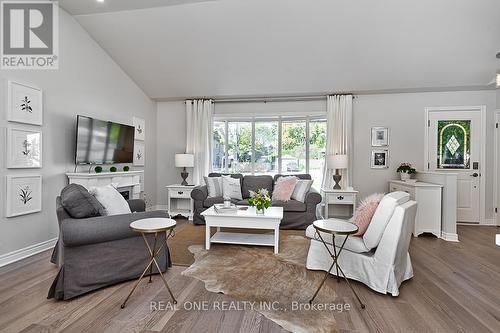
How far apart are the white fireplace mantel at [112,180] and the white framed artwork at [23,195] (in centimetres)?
42

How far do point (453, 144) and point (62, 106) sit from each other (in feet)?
21.9

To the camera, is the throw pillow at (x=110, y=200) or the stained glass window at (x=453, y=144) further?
the stained glass window at (x=453, y=144)

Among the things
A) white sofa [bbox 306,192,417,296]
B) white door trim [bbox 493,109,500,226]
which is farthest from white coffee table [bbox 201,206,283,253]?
white door trim [bbox 493,109,500,226]

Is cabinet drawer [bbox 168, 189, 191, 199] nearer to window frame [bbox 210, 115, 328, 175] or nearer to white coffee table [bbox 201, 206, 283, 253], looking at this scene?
window frame [bbox 210, 115, 328, 175]

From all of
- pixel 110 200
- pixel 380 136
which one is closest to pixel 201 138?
pixel 110 200

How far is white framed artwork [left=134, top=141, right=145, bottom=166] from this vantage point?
499cm

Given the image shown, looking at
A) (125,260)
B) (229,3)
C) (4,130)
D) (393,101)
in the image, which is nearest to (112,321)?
(125,260)

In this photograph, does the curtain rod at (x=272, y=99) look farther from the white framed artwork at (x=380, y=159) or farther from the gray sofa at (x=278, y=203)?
the gray sofa at (x=278, y=203)

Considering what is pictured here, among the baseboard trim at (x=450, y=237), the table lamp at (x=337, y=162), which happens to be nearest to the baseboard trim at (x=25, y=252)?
the table lamp at (x=337, y=162)

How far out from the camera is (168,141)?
5754 mm

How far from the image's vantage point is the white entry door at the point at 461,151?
15.3ft

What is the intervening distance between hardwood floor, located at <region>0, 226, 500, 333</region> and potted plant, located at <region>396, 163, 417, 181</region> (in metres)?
2.11

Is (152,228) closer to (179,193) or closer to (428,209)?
(179,193)

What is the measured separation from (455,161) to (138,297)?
5687 millimetres
